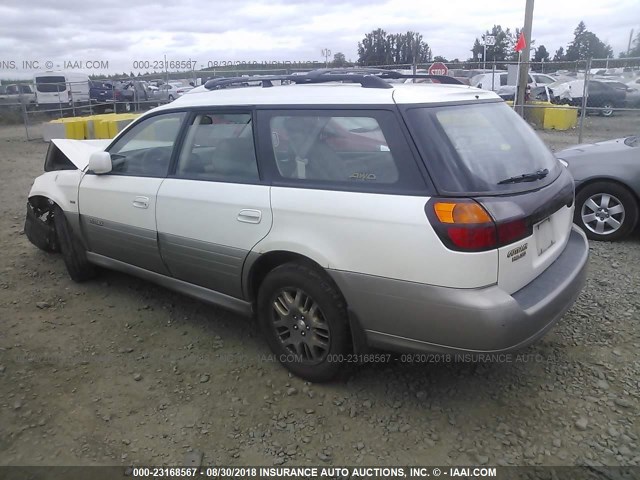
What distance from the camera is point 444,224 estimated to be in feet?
8.20

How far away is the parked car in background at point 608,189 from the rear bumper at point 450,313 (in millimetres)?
2876

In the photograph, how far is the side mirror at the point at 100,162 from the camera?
4.05 meters

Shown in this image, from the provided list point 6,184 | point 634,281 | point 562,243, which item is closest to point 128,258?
point 562,243

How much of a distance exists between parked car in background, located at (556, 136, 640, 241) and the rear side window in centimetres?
318

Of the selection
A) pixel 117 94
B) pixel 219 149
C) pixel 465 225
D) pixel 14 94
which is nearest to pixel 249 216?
pixel 219 149

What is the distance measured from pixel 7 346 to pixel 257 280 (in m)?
1.95

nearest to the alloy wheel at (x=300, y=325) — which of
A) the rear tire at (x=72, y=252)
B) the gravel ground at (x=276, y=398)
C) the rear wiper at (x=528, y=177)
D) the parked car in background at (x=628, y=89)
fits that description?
the gravel ground at (x=276, y=398)

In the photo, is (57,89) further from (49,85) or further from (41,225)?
(41,225)

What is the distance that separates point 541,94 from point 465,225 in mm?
21335

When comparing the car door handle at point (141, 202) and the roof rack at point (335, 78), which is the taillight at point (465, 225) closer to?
the roof rack at point (335, 78)

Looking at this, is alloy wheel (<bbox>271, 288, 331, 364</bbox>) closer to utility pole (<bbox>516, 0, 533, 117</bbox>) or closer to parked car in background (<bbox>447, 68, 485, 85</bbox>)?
utility pole (<bbox>516, 0, 533, 117</bbox>)

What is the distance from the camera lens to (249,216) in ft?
10.5

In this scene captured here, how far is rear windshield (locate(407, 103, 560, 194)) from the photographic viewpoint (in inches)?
102

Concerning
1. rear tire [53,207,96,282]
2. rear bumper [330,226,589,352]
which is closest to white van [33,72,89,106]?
rear tire [53,207,96,282]
